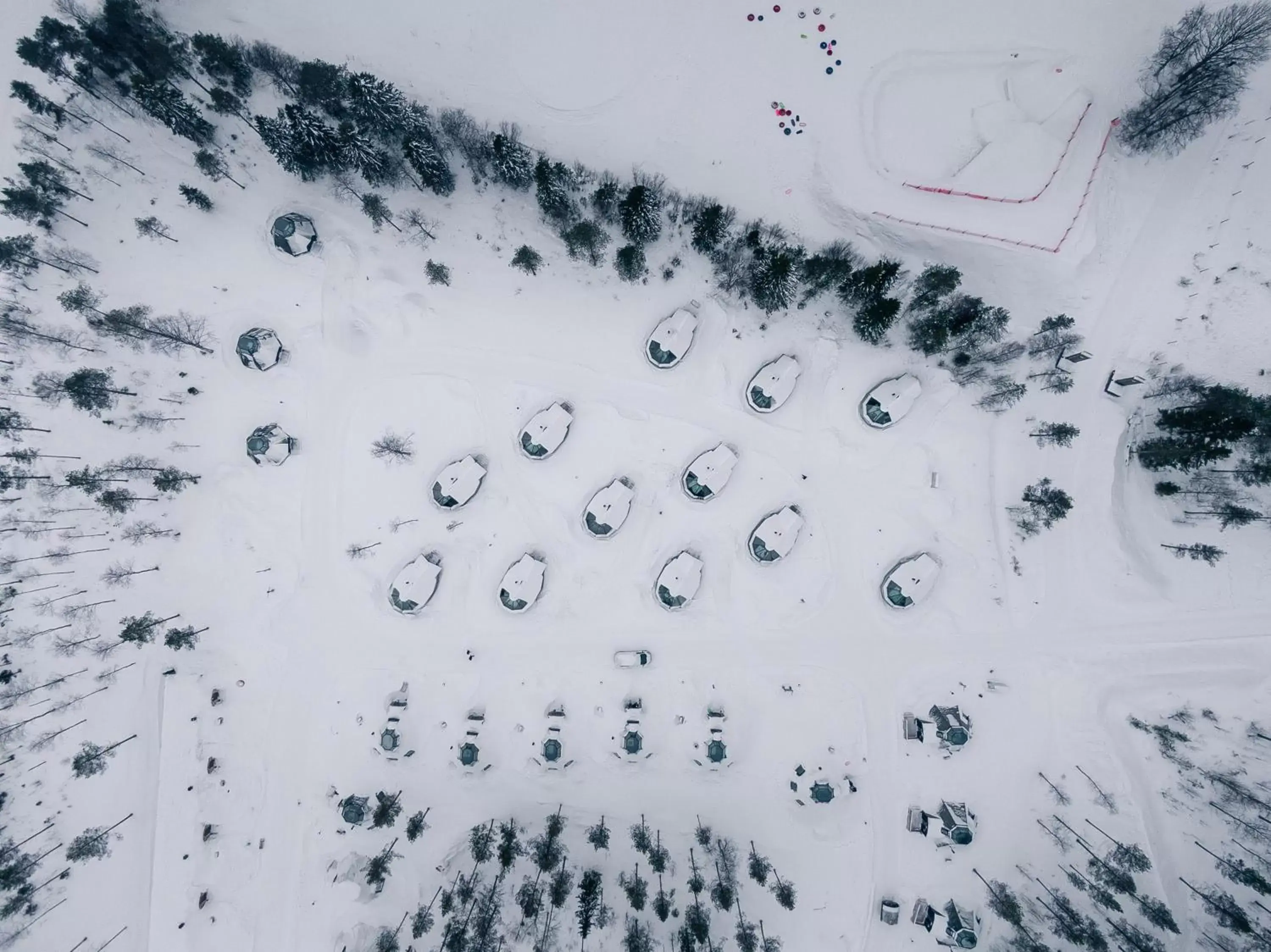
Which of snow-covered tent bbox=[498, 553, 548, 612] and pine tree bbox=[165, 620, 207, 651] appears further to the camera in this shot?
snow-covered tent bbox=[498, 553, 548, 612]

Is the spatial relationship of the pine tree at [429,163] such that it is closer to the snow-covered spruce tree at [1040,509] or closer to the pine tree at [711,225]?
the pine tree at [711,225]

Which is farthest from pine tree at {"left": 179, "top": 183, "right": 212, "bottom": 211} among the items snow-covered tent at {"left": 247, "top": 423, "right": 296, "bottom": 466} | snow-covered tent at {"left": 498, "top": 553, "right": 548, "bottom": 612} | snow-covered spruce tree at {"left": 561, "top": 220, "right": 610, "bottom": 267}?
snow-covered tent at {"left": 498, "top": 553, "right": 548, "bottom": 612}

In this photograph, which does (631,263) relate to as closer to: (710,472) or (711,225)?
(711,225)

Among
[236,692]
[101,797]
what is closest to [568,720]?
[236,692]

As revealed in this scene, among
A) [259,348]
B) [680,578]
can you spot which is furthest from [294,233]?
[680,578]

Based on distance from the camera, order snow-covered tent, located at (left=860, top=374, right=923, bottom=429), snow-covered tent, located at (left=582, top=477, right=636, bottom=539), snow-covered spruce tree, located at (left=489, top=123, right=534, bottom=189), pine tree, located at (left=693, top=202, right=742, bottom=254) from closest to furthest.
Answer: snow-covered spruce tree, located at (left=489, top=123, right=534, bottom=189), pine tree, located at (left=693, top=202, right=742, bottom=254), snow-covered tent, located at (left=860, top=374, right=923, bottom=429), snow-covered tent, located at (left=582, top=477, right=636, bottom=539)

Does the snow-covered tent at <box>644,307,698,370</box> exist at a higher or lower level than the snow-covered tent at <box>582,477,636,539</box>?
higher

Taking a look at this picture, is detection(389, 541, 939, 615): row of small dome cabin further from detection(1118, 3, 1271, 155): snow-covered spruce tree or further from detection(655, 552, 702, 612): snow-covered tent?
detection(1118, 3, 1271, 155): snow-covered spruce tree
